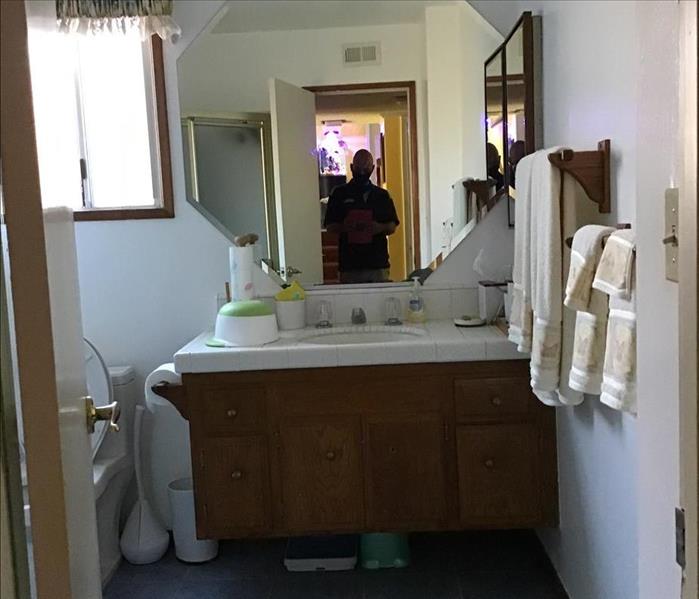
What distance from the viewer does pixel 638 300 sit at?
961 millimetres

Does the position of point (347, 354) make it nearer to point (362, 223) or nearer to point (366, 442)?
point (366, 442)

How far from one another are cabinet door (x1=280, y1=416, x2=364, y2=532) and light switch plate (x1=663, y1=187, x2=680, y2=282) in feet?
5.42

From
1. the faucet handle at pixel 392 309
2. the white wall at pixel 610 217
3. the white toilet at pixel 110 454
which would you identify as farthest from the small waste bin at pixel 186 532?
the white wall at pixel 610 217

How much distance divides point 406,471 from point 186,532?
0.88m

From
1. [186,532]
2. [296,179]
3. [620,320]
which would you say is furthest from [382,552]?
[620,320]

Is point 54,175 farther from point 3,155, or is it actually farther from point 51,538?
point 51,538

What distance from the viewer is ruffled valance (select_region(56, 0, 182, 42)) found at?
2.68m

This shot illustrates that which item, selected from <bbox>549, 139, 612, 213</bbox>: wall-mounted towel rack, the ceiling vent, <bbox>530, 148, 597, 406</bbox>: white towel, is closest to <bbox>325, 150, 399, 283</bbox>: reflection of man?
the ceiling vent

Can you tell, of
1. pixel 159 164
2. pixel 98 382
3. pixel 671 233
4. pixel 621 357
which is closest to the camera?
pixel 671 233

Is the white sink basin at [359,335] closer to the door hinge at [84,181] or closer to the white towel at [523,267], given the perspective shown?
the white towel at [523,267]

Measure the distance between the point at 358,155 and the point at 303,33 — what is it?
49cm

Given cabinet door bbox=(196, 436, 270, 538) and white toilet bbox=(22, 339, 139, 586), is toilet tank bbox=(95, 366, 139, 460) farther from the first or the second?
cabinet door bbox=(196, 436, 270, 538)

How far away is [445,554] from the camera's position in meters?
2.76

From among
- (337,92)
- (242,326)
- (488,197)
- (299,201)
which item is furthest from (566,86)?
(242,326)
